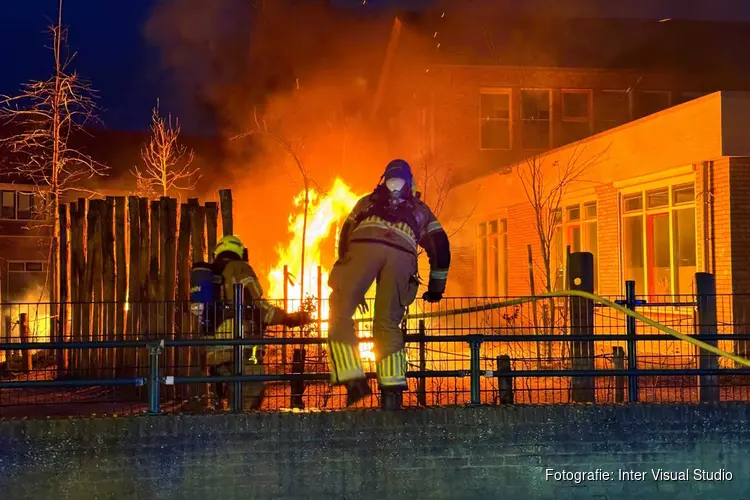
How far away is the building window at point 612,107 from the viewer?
69.9ft

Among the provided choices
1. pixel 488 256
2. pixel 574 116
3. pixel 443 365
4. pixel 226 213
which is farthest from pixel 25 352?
pixel 574 116

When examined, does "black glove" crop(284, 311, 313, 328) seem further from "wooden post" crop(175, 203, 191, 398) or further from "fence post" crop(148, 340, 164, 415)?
"wooden post" crop(175, 203, 191, 398)

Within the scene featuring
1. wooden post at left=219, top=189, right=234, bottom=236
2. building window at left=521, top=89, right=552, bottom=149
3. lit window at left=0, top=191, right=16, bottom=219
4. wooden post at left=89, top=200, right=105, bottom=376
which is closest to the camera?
wooden post at left=219, top=189, right=234, bottom=236

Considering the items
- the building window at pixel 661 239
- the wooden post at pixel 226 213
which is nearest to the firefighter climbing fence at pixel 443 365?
the wooden post at pixel 226 213

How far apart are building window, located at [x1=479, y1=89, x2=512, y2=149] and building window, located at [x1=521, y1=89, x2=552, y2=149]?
0.49m

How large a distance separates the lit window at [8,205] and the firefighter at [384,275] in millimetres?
28874

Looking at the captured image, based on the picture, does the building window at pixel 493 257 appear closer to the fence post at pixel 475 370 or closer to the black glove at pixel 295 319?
the black glove at pixel 295 319

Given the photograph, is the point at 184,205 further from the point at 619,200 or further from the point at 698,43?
the point at 698,43

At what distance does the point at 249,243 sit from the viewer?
2712 centimetres

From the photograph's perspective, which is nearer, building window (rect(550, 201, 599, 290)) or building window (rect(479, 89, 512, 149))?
building window (rect(550, 201, 599, 290))

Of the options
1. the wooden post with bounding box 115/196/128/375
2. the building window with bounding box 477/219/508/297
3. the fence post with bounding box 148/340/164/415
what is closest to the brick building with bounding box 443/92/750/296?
the building window with bounding box 477/219/508/297

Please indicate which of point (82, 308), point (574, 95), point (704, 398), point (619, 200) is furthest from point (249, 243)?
point (704, 398)

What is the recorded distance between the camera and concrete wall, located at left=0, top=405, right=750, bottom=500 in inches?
196

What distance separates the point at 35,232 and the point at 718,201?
26.8 m
